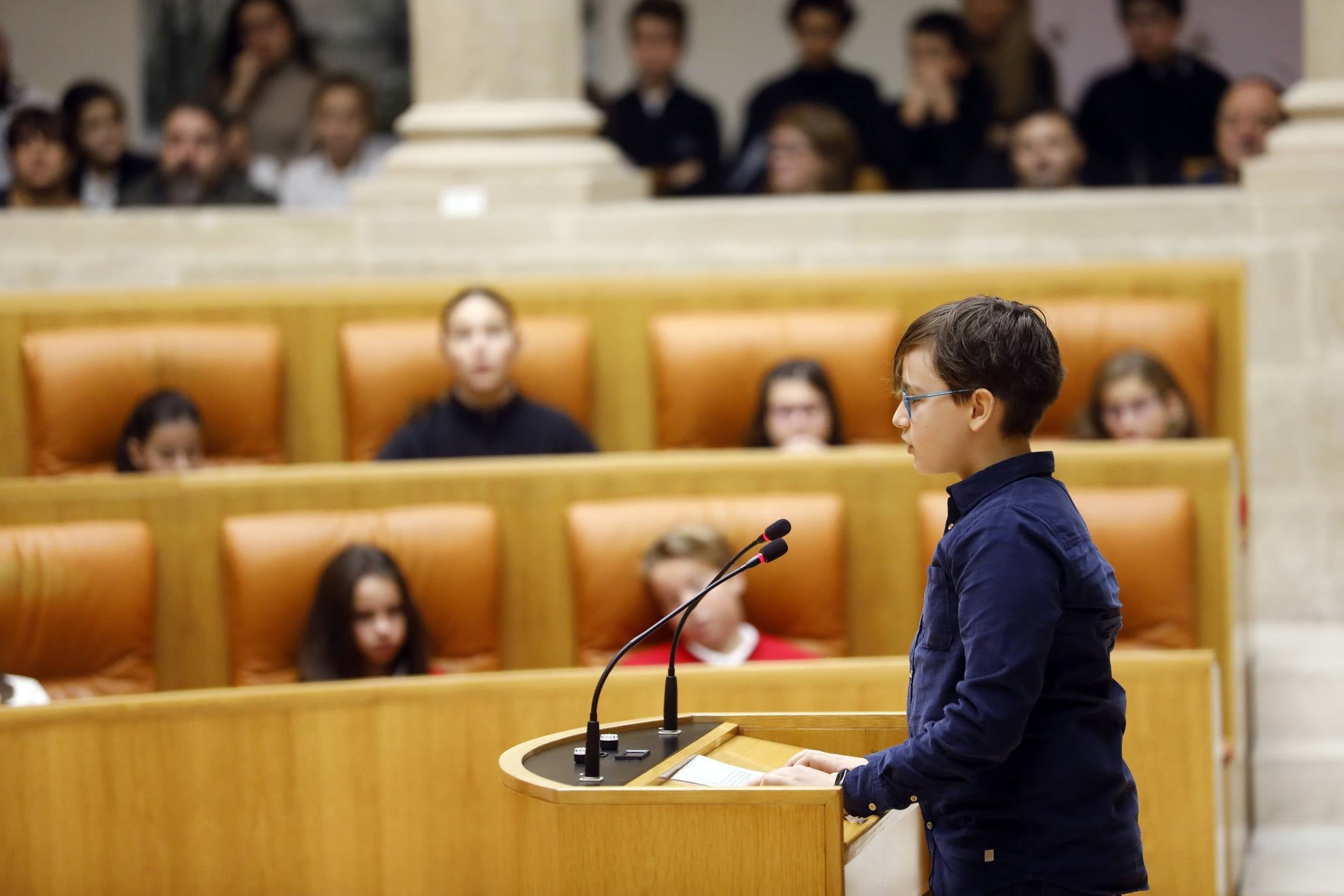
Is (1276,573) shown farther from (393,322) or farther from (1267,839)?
(393,322)

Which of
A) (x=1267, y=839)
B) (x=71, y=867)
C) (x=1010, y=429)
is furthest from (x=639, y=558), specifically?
(x=1010, y=429)

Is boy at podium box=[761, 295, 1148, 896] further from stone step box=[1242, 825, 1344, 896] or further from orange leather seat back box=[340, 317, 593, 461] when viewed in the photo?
orange leather seat back box=[340, 317, 593, 461]

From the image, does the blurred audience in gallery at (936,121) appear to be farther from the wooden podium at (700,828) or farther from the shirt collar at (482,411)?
the wooden podium at (700,828)

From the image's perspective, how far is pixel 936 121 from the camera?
16.9 ft

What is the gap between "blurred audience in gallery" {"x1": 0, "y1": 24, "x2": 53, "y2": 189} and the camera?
229 inches

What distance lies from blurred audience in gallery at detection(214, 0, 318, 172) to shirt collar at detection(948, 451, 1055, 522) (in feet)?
14.8

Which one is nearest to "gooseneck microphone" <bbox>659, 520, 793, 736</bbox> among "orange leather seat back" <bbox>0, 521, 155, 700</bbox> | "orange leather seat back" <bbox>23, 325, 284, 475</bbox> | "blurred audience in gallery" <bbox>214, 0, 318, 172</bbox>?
"orange leather seat back" <bbox>0, 521, 155, 700</bbox>

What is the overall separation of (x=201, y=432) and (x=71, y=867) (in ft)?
4.98

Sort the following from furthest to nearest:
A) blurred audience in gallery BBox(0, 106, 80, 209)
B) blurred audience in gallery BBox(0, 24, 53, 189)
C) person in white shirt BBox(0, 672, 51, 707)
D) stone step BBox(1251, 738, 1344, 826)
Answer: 1. blurred audience in gallery BBox(0, 24, 53, 189)
2. blurred audience in gallery BBox(0, 106, 80, 209)
3. stone step BBox(1251, 738, 1344, 826)
4. person in white shirt BBox(0, 672, 51, 707)

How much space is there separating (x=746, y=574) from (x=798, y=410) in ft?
1.99

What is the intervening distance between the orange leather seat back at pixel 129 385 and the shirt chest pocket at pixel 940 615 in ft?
9.08

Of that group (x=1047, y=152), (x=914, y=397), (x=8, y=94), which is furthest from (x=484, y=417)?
(x=8, y=94)

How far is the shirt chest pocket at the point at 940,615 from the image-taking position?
1.60 meters

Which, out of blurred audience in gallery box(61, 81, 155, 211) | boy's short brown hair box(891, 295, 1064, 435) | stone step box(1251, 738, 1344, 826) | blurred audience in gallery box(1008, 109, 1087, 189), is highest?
blurred audience in gallery box(61, 81, 155, 211)
